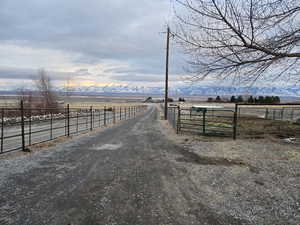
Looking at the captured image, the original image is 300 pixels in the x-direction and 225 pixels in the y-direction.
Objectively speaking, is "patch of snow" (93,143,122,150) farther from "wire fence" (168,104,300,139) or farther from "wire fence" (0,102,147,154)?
"wire fence" (168,104,300,139)

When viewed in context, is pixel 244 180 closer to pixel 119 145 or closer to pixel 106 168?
pixel 106 168

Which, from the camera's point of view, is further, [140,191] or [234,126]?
[234,126]

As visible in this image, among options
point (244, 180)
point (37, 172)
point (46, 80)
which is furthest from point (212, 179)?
point (46, 80)

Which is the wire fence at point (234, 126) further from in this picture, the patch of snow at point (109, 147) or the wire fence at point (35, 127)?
the wire fence at point (35, 127)

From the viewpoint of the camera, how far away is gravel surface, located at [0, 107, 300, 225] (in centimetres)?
278

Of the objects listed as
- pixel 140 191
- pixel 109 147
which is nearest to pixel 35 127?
pixel 109 147

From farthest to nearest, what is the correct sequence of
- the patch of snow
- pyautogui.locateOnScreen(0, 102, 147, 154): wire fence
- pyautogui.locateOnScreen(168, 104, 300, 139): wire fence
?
1. pyautogui.locateOnScreen(168, 104, 300, 139): wire fence
2. the patch of snow
3. pyautogui.locateOnScreen(0, 102, 147, 154): wire fence

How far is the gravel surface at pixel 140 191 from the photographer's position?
9.12ft

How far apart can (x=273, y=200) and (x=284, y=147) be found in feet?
15.5

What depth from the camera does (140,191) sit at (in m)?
3.57

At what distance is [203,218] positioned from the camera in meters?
2.77

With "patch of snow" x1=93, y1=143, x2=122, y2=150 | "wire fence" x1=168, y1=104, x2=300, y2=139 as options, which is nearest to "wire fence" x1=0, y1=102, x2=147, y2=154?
"patch of snow" x1=93, y1=143, x2=122, y2=150

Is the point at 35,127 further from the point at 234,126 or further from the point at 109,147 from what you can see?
the point at 234,126

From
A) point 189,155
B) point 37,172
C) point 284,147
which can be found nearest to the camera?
point 37,172
